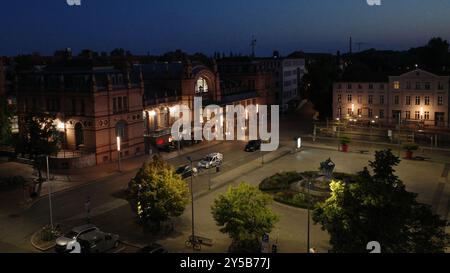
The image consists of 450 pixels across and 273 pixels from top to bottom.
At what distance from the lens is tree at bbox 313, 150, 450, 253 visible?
2292 cm

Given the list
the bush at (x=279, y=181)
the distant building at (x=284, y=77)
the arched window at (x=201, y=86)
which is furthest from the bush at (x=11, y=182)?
the distant building at (x=284, y=77)

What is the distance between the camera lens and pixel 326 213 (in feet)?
85.0

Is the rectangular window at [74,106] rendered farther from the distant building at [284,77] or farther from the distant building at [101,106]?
the distant building at [284,77]

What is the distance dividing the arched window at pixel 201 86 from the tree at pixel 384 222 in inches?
2271

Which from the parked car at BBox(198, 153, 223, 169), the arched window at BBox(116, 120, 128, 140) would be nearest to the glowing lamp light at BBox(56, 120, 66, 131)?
the arched window at BBox(116, 120, 128, 140)

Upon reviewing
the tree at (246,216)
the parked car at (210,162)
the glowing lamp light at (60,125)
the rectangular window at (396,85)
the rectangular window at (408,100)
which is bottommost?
the parked car at (210,162)

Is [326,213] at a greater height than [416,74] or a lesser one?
lesser

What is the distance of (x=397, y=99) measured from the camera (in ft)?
285

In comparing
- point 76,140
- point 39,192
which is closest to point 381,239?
point 39,192

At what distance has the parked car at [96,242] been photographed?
1227 inches

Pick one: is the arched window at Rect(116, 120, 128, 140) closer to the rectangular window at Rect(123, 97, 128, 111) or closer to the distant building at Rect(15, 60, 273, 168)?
the distant building at Rect(15, 60, 273, 168)

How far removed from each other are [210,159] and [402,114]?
4563 cm

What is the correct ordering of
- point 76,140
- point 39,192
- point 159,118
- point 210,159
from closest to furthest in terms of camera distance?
1. point 39,192
2. point 210,159
3. point 76,140
4. point 159,118
